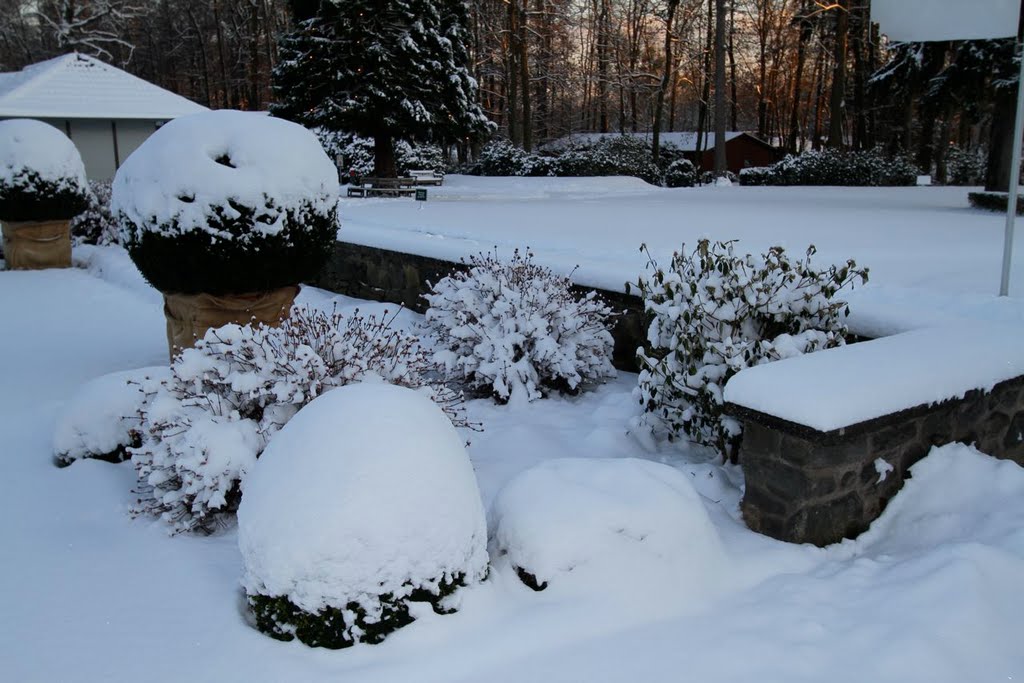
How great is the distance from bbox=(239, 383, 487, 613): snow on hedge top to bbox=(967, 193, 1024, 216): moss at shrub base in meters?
12.5

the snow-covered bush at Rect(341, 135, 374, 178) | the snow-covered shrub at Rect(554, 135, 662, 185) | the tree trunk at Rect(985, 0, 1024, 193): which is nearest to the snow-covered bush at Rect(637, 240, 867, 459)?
the tree trunk at Rect(985, 0, 1024, 193)

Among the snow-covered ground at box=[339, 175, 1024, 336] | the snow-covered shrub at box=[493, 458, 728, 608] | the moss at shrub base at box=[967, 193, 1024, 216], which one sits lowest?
the snow-covered shrub at box=[493, 458, 728, 608]

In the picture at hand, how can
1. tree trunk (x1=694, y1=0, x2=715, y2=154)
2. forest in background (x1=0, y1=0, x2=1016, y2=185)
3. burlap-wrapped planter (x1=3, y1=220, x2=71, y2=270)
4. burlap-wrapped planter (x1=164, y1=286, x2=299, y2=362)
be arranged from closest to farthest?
1. burlap-wrapped planter (x1=164, y1=286, x2=299, y2=362)
2. burlap-wrapped planter (x1=3, y1=220, x2=71, y2=270)
3. forest in background (x1=0, y1=0, x2=1016, y2=185)
4. tree trunk (x1=694, y1=0, x2=715, y2=154)

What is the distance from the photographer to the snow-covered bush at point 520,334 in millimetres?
5594

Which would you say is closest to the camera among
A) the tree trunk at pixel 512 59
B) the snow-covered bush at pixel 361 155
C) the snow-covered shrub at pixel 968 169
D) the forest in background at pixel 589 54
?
the snow-covered shrub at pixel 968 169

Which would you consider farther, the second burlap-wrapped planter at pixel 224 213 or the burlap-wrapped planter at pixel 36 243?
the burlap-wrapped planter at pixel 36 243

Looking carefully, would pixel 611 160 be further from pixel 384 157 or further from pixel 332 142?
pixel 332 142

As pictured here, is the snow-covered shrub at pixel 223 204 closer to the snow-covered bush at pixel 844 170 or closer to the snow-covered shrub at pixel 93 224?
the snow-covered shrub at pixel 93 224

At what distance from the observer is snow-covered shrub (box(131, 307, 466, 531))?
3.88 metres

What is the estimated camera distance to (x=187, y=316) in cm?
594

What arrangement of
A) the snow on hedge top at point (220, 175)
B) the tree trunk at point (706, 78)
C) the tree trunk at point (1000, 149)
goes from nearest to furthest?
1. the snow on hedge top at point (220, 175)
2. the tree trunk at point (1000, 149)
3. the tree trunk at point (706, 78)

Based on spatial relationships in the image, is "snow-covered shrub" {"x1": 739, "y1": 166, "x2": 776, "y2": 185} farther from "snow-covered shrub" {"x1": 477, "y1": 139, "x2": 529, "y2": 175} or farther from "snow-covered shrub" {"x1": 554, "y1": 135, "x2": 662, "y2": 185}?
"snow-covered shrub" {"x1": 477, "y1": 139, "x2": 529, "y2": 175}

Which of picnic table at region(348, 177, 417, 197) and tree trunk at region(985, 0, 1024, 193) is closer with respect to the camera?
tree trunk at region(985, 0, 1024, 193)

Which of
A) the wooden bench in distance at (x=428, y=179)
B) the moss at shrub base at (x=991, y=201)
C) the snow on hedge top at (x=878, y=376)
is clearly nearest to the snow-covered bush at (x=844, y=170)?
the moss at shrub base at (x=991, y=201)
